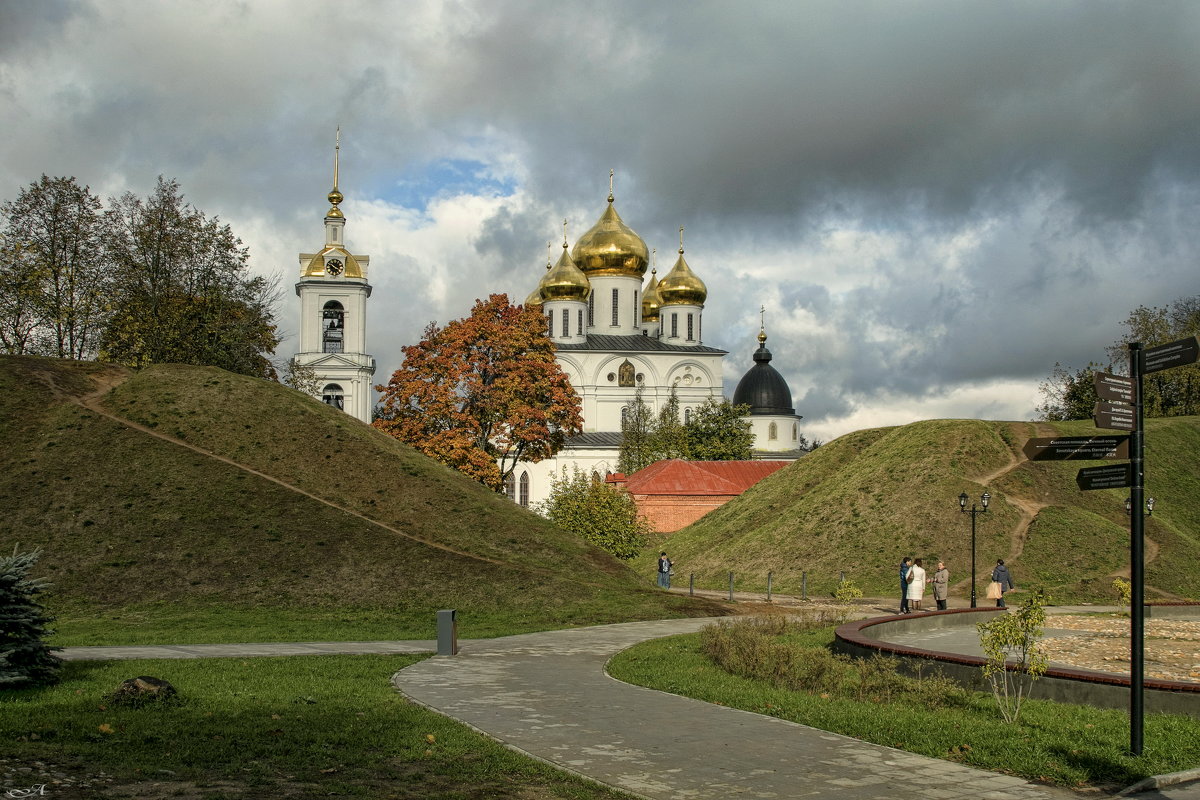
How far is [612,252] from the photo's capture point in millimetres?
84312

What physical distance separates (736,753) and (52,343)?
39239mm

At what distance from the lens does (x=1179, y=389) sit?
61.1 m

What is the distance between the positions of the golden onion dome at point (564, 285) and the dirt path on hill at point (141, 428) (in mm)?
48632

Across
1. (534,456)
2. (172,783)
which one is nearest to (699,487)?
(534,456)

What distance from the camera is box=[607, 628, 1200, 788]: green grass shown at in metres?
8.80

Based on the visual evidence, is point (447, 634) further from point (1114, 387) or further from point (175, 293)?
point (175, 293)

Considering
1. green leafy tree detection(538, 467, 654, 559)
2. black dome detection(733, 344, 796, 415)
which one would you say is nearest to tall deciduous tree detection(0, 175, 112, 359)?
green leafy tree detection(538, 467, 654, 559)

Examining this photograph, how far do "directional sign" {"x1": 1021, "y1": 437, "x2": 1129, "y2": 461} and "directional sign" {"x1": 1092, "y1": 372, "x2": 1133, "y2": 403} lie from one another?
36cm

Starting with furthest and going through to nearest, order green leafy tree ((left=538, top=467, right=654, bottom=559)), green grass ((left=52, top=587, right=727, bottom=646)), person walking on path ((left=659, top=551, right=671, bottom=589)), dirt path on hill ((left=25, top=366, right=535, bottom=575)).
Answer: green leafy tree ((left=538, top=467, right=654, bottom=559)), person walking on path ((left=659, top=551, right=671, bottom=589)), dirt path on hill ((left=25, top=366, right=535, bottom=575)), green grass ((left=52, top=587, right=727, bottom=646))

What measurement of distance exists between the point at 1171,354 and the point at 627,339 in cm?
7590

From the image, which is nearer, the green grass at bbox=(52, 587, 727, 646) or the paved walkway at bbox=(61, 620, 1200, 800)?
the paved walkway at bbox=(61, 620, 1200, 800)

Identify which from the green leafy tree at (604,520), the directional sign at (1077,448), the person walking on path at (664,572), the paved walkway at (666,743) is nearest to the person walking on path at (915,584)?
the person walking on path at (664,572)

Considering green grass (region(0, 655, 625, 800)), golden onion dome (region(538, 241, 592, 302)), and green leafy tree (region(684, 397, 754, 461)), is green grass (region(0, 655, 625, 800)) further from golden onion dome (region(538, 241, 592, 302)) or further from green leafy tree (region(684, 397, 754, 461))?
golden onion dome (region(538, 241, 592, 302))

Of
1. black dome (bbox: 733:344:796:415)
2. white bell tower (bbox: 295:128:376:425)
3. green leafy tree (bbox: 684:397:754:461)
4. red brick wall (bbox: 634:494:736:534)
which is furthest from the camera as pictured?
black dome (bbox: 733:344:796:415)
